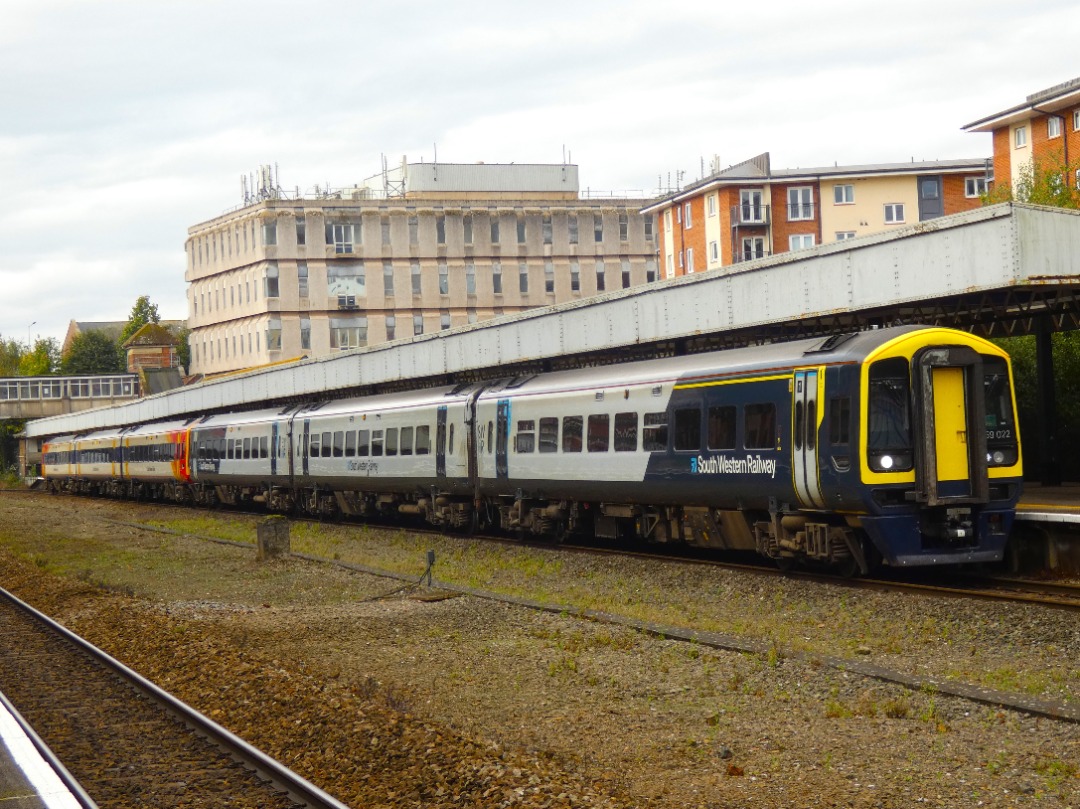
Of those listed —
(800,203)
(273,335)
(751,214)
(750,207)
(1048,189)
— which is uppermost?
(800,203)

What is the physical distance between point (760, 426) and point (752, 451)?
1.28 ft

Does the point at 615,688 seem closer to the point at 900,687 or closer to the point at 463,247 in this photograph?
the point at 900,687

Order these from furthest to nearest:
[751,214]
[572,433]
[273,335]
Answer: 1. [273,335]
2. [751,214]
3. [572,433]

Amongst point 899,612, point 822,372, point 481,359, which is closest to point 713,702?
point 899,612

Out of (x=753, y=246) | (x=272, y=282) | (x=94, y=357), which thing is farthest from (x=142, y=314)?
(x=753, y=246)

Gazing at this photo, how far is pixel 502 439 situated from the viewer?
27.1m

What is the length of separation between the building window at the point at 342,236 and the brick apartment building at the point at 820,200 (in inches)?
1242

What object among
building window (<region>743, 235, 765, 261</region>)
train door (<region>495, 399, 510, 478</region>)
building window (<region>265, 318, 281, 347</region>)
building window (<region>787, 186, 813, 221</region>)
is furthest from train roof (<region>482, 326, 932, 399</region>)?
building window (<region>265, 318, 281, 347</region>)

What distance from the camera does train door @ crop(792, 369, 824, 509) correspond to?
17.5 m

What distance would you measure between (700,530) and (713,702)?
9719mm

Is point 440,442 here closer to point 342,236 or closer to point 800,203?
point 800,203

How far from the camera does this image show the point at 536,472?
25.7 m

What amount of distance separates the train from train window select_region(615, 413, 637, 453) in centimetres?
3

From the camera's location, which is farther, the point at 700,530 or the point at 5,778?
the point at 700,530
